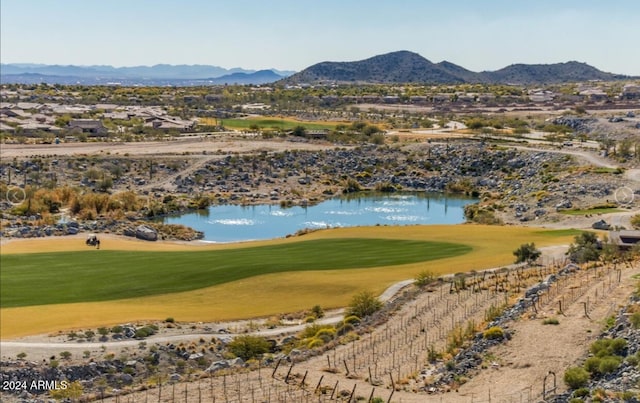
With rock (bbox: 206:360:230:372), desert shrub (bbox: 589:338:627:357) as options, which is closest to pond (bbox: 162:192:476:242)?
rock (bbox: 206:360:230:372)

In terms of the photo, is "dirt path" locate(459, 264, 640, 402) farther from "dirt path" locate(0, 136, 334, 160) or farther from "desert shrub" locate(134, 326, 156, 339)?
"dirt path" locate(0, 136, 334, 160)

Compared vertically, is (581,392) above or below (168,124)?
below

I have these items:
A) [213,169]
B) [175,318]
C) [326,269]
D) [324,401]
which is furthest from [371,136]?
[324,401]

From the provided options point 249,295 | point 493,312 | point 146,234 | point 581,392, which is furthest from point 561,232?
point 581,392

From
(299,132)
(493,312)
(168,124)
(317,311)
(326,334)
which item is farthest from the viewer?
(168,124)

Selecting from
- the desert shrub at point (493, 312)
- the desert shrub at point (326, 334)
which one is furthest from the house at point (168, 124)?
the desert shrub at point (493, 312)

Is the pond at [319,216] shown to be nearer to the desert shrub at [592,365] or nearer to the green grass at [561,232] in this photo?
the green grass at [561,232]

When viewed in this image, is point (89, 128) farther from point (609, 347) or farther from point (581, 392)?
point (581, 392)

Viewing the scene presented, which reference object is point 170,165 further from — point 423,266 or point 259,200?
point 423,266
